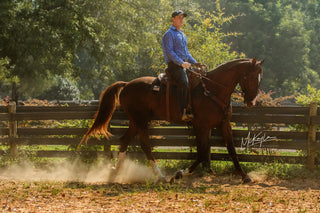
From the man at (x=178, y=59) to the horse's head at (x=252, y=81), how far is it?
115 centimetres

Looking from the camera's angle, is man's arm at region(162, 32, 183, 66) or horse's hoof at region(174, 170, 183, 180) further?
horse's hoof at region(174, 170, 183, 180)

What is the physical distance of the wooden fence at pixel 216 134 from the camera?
355 inches

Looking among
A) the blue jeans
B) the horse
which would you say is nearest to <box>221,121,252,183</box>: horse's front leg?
the horse

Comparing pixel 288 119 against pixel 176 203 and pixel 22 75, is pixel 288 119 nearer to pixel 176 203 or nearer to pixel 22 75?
pixel 176 203

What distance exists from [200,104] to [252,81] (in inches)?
44.6

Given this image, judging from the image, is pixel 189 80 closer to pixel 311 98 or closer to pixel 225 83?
pixel 225 83

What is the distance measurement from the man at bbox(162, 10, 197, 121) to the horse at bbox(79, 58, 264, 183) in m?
0.22

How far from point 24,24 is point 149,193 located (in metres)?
19.6

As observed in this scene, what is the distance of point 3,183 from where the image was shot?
319 inches

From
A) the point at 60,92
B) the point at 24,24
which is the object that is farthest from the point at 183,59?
the point at 60,92

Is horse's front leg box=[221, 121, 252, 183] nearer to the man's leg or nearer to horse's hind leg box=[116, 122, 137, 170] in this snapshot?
the man's leg

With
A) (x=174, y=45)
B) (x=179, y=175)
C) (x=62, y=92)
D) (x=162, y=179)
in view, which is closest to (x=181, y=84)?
(x=174, y=45)

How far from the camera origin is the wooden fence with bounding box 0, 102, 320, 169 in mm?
9008

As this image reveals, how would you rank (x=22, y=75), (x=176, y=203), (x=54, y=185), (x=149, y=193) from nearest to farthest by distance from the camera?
1. (x=176, y=203)
2. (x=149, y=193)
3. (x=54, y=185)
4. (x=22, y=75)
